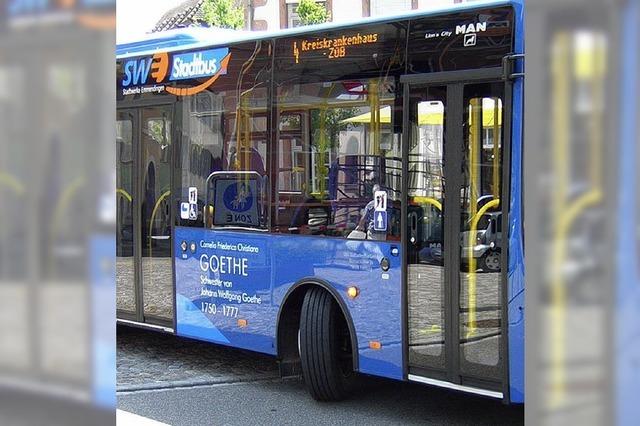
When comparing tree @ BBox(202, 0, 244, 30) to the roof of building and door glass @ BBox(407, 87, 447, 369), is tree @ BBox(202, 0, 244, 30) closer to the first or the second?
the roof of building

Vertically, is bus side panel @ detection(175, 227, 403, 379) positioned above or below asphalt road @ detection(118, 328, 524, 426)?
above

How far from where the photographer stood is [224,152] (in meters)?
7.18

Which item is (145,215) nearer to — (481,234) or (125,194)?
(125,194)

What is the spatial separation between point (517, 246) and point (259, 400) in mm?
2713

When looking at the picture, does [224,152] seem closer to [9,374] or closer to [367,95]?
[367,95]

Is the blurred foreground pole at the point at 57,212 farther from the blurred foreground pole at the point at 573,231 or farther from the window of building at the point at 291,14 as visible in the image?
the window of building at the point at 291,14

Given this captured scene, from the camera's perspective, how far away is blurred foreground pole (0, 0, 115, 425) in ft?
6.84

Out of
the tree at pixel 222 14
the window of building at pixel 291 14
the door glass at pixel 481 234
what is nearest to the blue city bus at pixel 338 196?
the door glass at pixel 481 234

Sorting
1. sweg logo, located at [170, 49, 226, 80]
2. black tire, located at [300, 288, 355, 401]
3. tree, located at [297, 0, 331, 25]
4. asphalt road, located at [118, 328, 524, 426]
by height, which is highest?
tree, located at [297, 0, 331, 25]

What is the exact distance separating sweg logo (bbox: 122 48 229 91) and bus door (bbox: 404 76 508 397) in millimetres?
2142

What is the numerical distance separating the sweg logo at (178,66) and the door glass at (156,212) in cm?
34

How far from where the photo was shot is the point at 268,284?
6711 millimetres

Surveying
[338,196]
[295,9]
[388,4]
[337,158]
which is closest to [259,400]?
[338,196]

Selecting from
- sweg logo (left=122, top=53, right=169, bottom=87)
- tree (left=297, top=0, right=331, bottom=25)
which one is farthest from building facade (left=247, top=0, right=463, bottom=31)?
sweg logo (left=122, top=53, right=169, bottom=87)
